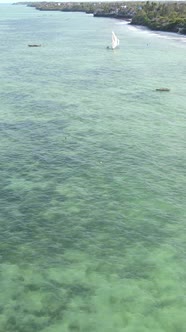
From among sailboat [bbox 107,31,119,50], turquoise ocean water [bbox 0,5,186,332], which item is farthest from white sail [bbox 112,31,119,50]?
turquoise ocean water [bbox 0,5,186,332]

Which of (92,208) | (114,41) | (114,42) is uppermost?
(114,41)

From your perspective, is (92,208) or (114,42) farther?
(114,42)

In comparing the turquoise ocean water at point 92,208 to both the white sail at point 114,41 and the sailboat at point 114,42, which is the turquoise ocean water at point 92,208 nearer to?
the white sail at point 114,41

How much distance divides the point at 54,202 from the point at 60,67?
6772 centimetres

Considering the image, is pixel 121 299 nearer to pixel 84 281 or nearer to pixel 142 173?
pixel 84 281

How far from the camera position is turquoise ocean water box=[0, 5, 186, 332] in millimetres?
27094

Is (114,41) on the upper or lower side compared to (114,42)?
upper

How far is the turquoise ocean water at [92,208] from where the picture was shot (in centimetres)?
2709

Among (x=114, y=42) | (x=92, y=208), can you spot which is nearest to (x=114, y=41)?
(x=114, y=42)

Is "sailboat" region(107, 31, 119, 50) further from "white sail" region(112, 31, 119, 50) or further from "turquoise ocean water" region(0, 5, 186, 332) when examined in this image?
"turquoise ocean water" region(0, 5, 186, 332)

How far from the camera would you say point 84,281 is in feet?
96.2

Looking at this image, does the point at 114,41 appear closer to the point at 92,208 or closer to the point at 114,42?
the point at 114,42

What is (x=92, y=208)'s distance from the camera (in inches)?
1511

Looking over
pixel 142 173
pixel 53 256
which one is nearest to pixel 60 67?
pixel 142 173
